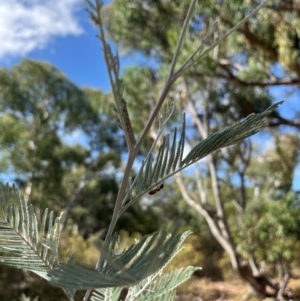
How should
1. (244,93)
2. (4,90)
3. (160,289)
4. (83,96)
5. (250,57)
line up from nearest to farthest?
1. (160,289)
2. (250,57)
3. (244,93)
4. (4,90)
5. (83,96)

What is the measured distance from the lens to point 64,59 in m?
11.1

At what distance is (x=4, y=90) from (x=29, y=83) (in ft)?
2.34

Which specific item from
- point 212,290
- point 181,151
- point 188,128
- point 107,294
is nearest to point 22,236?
point 107,294

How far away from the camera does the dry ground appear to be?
Result: 650 centimetres

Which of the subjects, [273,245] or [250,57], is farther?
[250,57]

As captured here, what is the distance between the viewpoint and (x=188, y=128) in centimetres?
709

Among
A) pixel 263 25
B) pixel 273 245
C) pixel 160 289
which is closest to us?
pixel 160 289

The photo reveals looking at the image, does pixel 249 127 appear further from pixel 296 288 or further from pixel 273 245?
pixel 296 288

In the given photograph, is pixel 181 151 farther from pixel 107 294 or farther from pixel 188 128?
pixel 188 128

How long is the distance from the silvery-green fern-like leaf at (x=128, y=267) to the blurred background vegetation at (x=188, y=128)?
0.16 feet

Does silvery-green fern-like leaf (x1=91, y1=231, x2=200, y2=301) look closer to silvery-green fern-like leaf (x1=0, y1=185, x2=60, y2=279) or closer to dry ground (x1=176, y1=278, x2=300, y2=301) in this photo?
silvery-green fern-like leaf (x1=0, y1=185, x2=60, y2=279)

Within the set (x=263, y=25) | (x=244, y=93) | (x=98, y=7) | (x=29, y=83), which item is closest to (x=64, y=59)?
(x=29, y=83)

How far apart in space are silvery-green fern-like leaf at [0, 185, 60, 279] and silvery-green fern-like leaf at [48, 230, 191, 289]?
0.27 m

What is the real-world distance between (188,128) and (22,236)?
6412 mm
